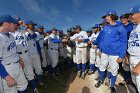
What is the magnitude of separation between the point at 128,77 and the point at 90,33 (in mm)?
3987

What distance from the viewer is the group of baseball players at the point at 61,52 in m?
4.12

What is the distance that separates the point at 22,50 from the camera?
5738 millimetres

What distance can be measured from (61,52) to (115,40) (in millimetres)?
5461

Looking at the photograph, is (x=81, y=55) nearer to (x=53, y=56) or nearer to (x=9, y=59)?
(x=53, y=56)

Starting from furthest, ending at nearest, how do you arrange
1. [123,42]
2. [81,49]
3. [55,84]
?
[81,49] < [55,84] < [123,42]

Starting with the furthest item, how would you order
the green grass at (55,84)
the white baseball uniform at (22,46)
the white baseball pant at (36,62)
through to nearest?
the green grass at (55,84) → the white baseball pant at (36,62) → the white baseball uniform at (22,46)

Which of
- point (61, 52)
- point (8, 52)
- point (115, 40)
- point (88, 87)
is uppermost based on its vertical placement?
point (115, 40)

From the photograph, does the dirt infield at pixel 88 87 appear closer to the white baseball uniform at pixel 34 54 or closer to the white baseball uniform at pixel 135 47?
the white baseball uniform at pixel 34 54

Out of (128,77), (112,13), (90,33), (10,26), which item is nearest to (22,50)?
(10,26)

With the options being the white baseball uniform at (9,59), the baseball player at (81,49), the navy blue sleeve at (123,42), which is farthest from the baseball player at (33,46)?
the navy blue sleeve at (123,42)

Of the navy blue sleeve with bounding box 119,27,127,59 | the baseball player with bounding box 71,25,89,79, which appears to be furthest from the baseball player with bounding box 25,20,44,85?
the navy blue sleeve with bounding box 119,27,127,59

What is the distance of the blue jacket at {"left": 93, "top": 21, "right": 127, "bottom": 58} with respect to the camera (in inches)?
230

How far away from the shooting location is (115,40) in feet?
19.8

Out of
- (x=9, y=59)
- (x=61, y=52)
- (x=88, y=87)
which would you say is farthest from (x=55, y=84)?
(x=9, y=59)
